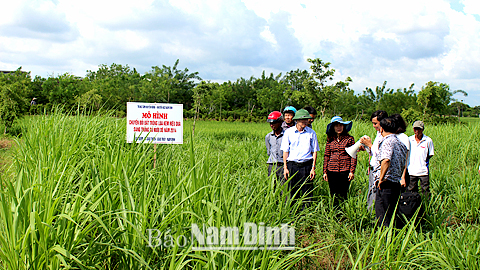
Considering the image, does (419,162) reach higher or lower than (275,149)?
lower

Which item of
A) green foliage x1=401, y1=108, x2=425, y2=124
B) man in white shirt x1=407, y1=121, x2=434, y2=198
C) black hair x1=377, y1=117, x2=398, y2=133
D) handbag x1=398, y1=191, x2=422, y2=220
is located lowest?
handbag x1=398, y1=191, x2=422, y2=220

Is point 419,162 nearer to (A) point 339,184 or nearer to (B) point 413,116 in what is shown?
(A) point 339,184

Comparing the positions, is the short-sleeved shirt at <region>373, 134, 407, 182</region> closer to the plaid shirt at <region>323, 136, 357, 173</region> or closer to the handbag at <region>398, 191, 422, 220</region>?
the handbag at <region>398, 191, 422, 220</region>

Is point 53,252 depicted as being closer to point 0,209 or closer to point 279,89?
point 0,209

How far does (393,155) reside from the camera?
3227mm

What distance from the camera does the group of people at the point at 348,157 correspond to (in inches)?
128

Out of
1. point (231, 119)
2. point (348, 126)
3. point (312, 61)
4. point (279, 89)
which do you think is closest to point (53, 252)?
point (348, 126)

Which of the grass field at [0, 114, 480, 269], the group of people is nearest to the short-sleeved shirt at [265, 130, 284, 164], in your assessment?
the group of people

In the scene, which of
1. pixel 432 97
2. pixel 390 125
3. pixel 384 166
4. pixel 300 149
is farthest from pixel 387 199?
pixel 432 97

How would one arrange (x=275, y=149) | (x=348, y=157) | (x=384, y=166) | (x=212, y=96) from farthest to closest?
(x=212, y=96) < (x=275, y=149) < (x=348, y=157) < (x=384, y=166)

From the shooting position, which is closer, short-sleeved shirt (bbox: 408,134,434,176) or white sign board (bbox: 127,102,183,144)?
white sign board (bbox: 127,102,183,144)

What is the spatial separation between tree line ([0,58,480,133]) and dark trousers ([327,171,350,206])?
4222 millimetres

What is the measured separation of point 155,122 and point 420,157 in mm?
4009

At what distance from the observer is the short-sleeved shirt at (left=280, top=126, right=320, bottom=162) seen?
4105 millimetres
